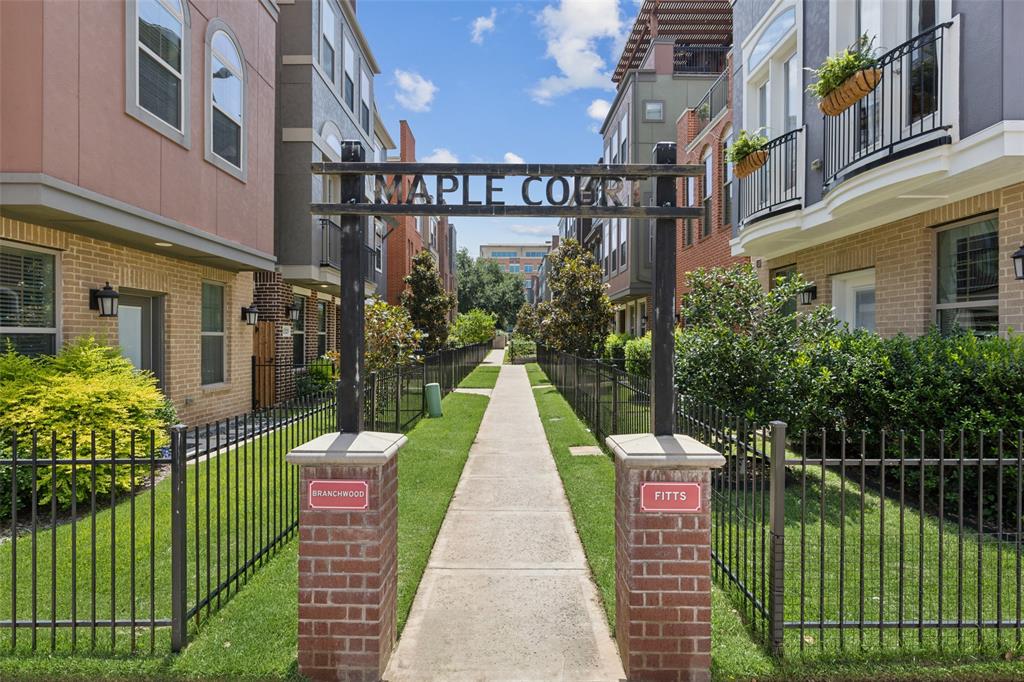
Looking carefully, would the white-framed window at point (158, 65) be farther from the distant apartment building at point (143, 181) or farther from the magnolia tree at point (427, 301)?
the magnolia tree at point (427, 301)

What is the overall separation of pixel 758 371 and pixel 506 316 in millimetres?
62183

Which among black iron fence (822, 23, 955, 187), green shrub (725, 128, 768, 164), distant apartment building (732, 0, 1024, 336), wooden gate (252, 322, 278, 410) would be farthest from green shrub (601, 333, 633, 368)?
black iron fence (822, 23, 955, 187)

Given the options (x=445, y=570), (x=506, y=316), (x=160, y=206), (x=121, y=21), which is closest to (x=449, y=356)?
(x=160, y=206)

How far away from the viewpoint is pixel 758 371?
23.1 ft

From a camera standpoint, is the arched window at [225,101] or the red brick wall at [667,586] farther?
the arched window at [225,101]

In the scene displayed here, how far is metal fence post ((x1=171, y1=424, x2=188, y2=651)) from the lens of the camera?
380 cm

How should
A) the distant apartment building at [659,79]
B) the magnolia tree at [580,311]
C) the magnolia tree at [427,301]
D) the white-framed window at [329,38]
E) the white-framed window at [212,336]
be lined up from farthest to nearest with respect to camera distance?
the magnolia tree at [427,301] < the distant apartment building at [659,79] < the magnolia tree at [580,311] < the white-framed window at [329,38] < the white-framed window at [212,336]

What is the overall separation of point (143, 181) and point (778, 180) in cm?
990

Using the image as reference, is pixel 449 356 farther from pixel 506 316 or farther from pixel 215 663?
pixel 506 316

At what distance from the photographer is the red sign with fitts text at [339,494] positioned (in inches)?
143

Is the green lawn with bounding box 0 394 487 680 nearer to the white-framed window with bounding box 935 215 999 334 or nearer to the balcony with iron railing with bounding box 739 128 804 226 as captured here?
the white-framed window with bounding box 935 215 999 334

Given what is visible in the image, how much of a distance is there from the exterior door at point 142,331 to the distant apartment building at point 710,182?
10642mm

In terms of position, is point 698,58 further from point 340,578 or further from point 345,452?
point 340,578

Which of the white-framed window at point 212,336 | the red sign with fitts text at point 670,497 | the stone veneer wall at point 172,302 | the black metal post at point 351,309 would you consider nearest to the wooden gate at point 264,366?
the stone veneer wall at point 172,302
